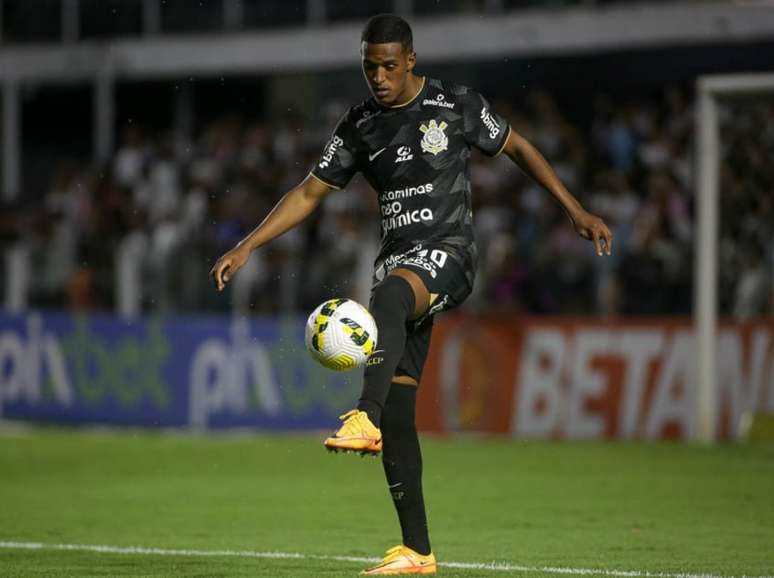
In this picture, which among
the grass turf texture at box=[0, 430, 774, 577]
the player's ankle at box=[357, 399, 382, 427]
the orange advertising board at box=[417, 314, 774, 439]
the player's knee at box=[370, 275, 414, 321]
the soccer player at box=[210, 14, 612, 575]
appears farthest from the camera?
the orange advertising board at box=[417, 314, 774, 439]

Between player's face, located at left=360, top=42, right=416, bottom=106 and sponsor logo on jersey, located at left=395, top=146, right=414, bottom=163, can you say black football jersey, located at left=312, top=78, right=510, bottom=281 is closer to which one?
sponsor logo on jersey, located at left=395, top=146, right=414, bottom=163

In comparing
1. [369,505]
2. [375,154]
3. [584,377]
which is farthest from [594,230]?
[584,377]

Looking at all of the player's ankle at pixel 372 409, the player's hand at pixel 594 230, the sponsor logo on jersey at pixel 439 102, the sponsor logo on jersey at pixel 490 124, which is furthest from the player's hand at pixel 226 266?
the player's hand at pixel 594 230

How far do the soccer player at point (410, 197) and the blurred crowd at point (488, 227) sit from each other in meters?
8.72

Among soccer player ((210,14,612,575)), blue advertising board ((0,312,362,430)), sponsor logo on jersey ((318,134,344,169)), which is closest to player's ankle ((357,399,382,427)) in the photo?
soccer player ((210,14,612,575))

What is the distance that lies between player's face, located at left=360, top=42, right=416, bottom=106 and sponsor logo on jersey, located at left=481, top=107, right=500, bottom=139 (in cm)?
40

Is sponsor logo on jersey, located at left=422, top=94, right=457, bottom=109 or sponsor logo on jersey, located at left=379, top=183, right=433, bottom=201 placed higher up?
sponsor logo on jersey, located at left=422, top=94, right=457, bottom=109

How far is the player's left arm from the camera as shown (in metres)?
7.25

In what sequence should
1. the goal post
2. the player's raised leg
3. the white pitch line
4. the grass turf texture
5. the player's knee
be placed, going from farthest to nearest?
the goal post, the grass turf texture, the white pitch line, the player's knee, the player's raised leg

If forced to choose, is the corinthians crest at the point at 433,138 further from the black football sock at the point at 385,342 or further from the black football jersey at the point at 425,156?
the black football sock at the point at 385,342

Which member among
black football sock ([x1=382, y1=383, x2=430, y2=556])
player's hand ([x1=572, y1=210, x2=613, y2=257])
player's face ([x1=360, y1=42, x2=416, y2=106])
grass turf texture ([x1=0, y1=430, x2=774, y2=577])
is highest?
player's face ([x1=360, y1=42, x2=416, y2=106])

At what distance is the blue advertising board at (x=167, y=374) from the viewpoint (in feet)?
57.2

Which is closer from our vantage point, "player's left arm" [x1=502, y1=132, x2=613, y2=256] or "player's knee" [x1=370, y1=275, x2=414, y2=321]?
"player's knee" [x1=370, y1=275, x2=414, y2=321]

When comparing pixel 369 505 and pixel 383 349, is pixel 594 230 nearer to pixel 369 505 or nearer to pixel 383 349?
pixel 383 349
